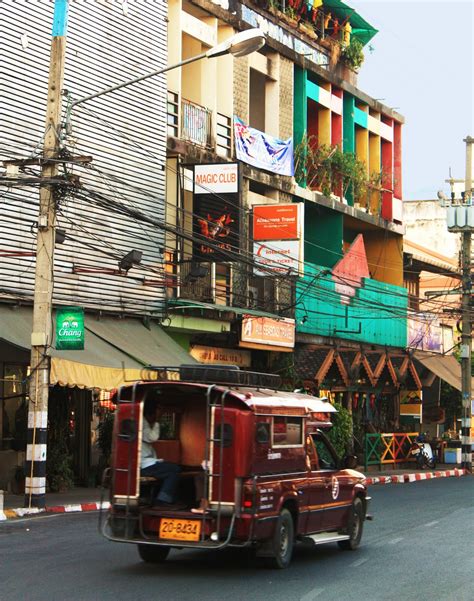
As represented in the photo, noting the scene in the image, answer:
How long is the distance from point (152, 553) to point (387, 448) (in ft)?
89.3

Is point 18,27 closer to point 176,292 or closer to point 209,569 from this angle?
point 176,292

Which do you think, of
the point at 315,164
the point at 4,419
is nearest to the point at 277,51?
the point at 315,164

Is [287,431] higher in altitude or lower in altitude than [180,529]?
higher

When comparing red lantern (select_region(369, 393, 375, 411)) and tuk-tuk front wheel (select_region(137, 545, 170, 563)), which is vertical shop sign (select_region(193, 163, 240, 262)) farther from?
tuk-tuk front wheel (select_region(137, 545, 170, 563))

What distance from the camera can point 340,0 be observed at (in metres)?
42.8

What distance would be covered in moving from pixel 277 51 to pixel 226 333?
1065 centimetres

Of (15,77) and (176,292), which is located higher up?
(15,77)

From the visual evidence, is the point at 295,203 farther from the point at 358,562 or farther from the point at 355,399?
the point at 358,562

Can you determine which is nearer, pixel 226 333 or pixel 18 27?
pixel 18 27

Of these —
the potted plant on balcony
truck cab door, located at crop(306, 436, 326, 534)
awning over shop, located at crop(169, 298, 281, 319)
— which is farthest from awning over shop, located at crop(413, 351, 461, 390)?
truck cab door, located at crop(306, 436, 326, 534)

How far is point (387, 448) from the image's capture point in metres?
40.8

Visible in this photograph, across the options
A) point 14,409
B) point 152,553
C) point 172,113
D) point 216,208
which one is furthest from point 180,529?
point 172,113

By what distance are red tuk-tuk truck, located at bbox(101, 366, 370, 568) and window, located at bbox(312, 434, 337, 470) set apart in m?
0.04

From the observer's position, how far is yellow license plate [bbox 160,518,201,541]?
12984 millimetres
